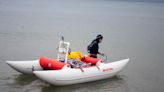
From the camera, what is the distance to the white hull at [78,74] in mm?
11211

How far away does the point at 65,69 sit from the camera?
11773 millimetres

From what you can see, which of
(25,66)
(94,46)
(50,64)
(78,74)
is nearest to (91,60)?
(94,46)

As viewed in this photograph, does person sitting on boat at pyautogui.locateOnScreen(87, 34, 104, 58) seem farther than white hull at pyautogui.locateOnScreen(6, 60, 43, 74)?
Yes

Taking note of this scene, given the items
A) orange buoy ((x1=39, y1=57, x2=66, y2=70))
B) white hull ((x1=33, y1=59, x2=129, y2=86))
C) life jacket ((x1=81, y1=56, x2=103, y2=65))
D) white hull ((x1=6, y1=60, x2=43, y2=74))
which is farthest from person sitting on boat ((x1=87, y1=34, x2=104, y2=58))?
white hull ((x1=6, y1=60, x2=43, y2=74))

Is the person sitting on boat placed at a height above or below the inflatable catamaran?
above

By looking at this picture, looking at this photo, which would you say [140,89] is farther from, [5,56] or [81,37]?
[81,37]

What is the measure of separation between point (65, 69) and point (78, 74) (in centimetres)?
64

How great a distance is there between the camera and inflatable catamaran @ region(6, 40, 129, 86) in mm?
11406

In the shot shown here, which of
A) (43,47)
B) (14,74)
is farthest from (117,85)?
(43,47)

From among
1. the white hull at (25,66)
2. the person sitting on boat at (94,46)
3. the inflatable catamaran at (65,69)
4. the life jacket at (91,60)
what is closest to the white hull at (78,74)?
the inflatable catamaran at (65,69)

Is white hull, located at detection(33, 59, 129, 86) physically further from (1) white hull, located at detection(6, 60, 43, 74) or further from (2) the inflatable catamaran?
(1) white hull, located at detection(6, 60, 43, 74)

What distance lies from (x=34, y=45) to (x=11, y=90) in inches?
359

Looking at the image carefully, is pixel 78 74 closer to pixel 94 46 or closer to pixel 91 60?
pixel 91 60

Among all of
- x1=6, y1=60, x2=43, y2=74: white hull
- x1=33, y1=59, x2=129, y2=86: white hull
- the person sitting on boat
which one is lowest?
x1=33, y1=59, x2=129, y2=86: white hull
